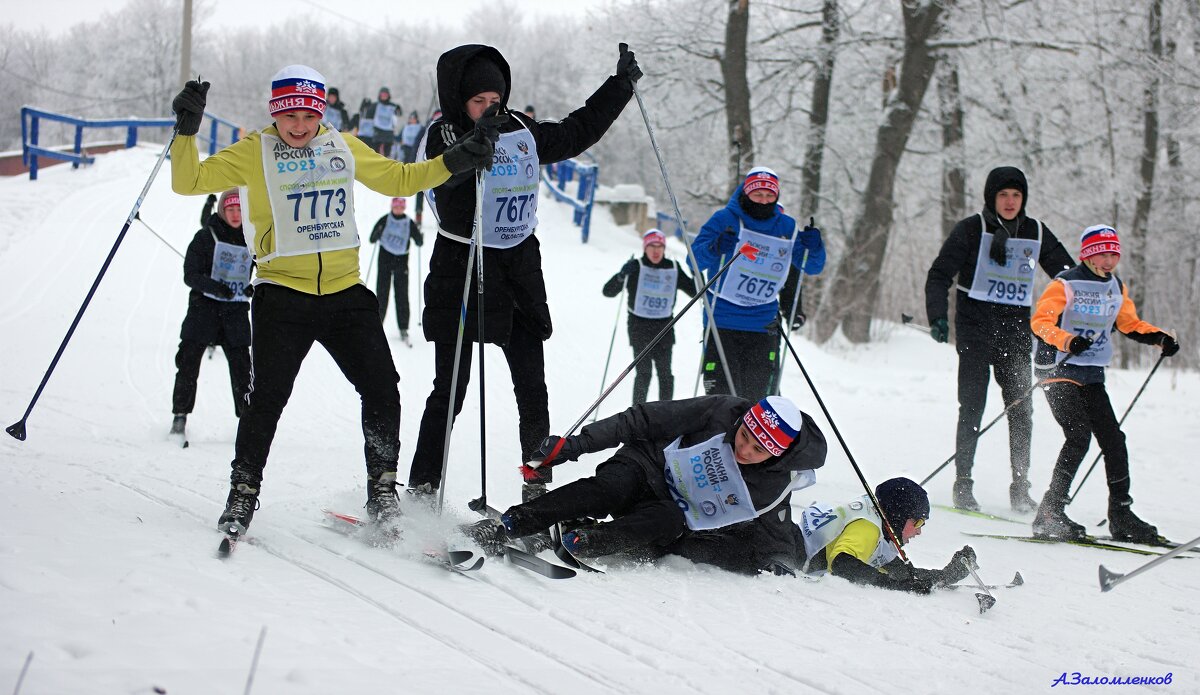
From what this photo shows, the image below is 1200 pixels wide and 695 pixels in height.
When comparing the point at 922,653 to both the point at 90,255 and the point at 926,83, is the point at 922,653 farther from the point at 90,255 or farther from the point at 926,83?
the point at 926,83

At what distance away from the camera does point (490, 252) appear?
4.79 m

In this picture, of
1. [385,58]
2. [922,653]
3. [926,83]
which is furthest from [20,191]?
[385,58]

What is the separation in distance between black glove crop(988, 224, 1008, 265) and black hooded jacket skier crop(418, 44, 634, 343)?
329 centimetres

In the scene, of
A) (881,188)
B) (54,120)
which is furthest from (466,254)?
(54,120)

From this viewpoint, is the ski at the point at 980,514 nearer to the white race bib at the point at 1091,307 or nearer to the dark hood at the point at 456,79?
the white race bib at the point at 1091,307

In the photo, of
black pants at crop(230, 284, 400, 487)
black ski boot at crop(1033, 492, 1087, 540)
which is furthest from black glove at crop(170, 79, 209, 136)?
black ski boot at crop(1033, 492, 1087, 540)

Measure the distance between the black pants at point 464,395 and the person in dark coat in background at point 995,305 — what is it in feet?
10.2

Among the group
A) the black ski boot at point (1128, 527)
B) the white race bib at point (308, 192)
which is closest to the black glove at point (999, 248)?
the black ski boot at point (1128, 527)

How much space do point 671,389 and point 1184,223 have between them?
699 inches

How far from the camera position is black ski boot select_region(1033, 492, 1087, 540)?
231 inches

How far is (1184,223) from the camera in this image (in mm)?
22172

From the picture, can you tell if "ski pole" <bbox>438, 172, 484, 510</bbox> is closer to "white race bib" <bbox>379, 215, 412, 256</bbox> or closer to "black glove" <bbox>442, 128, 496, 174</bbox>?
"black glove" <bbox>442, 128, 496, 174</bbox>

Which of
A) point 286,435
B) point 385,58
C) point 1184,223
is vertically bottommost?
point 286,435

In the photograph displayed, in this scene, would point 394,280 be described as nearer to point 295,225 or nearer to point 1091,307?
point 1091,307
